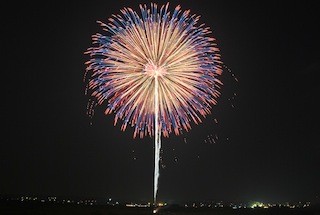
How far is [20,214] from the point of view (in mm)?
47156

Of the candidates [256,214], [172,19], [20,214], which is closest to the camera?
[172,19]

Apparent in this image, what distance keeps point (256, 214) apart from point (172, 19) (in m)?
50.6

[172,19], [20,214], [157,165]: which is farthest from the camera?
[20,214]

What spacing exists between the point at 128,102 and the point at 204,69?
299 inches

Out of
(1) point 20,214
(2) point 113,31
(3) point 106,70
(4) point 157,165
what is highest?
(2) point 113,31

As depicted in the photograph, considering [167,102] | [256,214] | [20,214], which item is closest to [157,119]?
[167,102]

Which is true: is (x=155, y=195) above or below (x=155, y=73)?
below

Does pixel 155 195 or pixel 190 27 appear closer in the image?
pixel 190 27

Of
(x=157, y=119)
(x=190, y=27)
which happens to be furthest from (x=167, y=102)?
(x=190, y=27)

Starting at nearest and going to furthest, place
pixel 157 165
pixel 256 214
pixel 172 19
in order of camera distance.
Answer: pixel 172 19, pixel 157 165, pixel 256 214

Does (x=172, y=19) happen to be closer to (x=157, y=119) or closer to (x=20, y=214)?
(x=157, y=119)

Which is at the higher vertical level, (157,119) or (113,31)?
(113,31)

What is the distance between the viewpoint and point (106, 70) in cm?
3731

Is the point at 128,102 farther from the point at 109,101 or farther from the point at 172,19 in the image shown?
the point at 172,19
